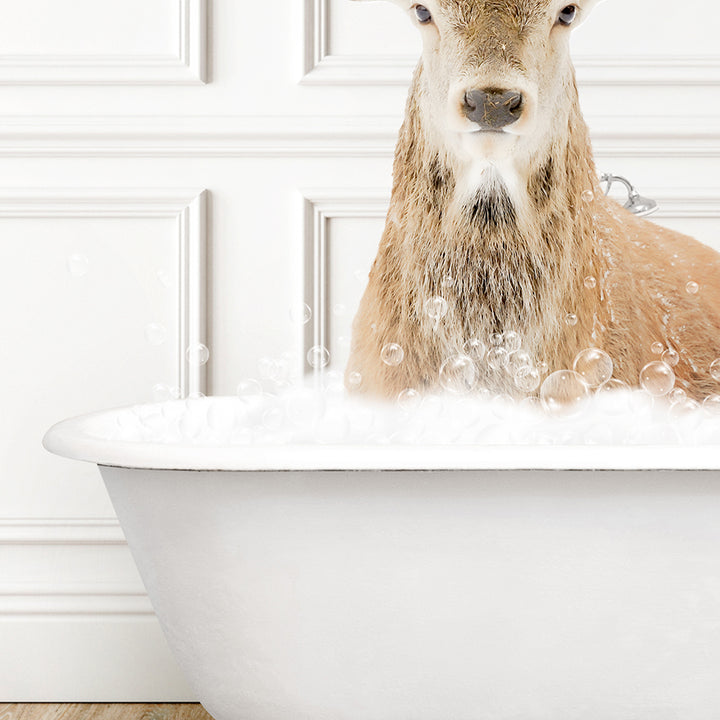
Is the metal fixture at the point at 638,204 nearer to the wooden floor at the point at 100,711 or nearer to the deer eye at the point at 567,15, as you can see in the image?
the deer eye at the point at 567,15

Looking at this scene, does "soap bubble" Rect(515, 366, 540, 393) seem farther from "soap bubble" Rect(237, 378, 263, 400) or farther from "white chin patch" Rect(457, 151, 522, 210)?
"soap bubble" Rect(237, 378, 263, 400)

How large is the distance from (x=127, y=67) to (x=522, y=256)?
32.3 inches

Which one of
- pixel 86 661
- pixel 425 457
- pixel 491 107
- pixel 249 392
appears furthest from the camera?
pixel 86 661

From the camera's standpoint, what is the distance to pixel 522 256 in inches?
48.5

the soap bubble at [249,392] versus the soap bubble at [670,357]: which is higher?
the soap bubble at [670,357]

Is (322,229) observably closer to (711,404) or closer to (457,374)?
(457,374)

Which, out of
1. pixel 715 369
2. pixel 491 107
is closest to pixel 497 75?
pixel 491 107

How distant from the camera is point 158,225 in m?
1.54

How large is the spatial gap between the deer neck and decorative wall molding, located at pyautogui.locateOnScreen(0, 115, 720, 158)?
297mm

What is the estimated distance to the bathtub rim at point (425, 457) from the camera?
0.78 metres

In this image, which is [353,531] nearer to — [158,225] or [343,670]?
[343,670]

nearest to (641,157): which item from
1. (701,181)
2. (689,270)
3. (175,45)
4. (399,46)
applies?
(701,181)

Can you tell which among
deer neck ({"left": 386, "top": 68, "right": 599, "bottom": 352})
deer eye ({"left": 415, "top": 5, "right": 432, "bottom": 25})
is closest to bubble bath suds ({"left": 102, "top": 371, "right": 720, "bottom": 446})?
deer neck ({"left": 386, "top": 68, "right": 599, "bottom": 352})

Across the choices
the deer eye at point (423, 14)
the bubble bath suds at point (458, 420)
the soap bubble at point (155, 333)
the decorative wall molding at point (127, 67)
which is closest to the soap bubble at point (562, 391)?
the bubble bath suds at point (458, 420)
